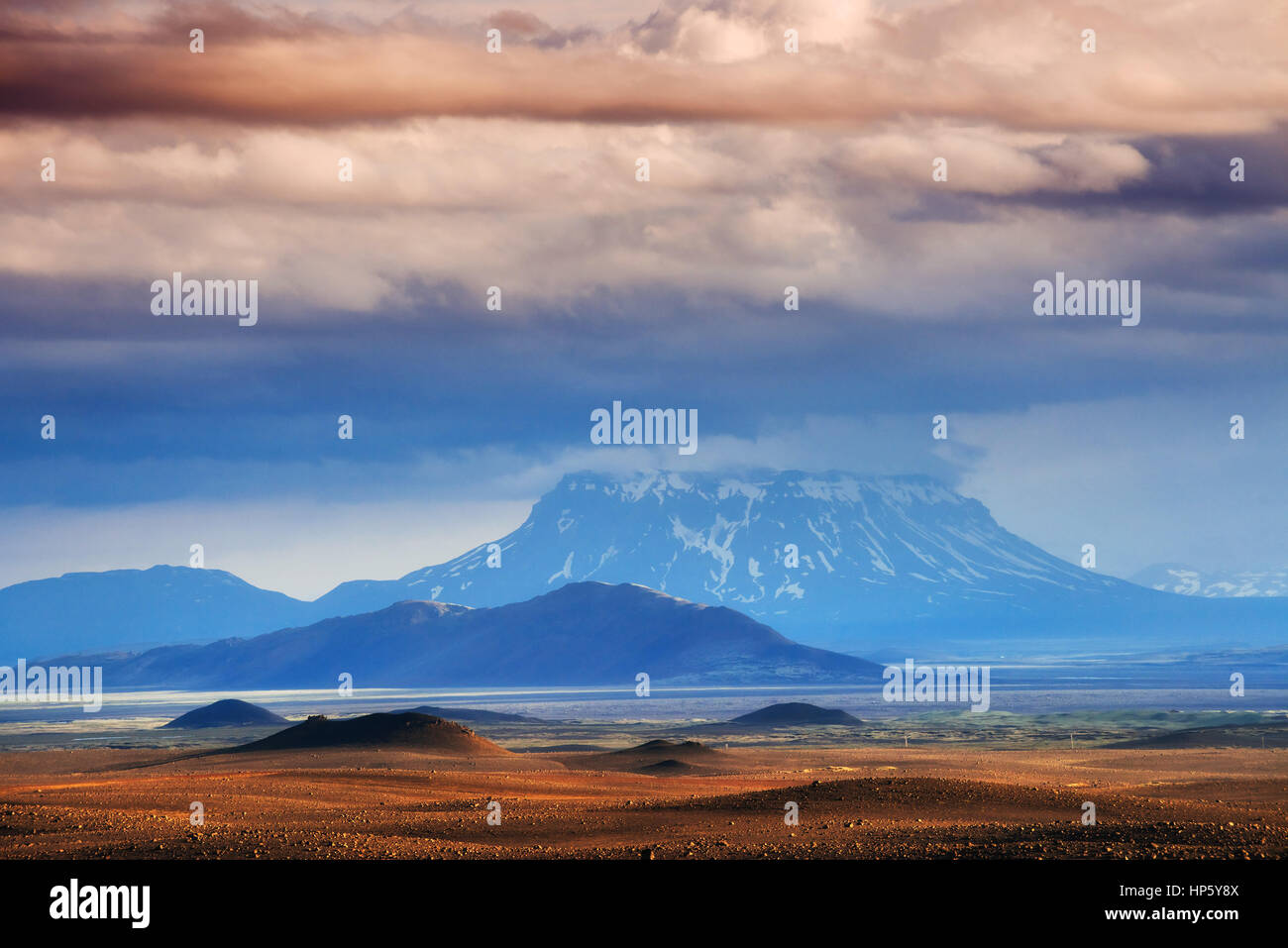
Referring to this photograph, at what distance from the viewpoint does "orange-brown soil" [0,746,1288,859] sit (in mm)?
39781

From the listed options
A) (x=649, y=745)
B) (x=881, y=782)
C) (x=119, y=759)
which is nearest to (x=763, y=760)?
(x=649, y=745)

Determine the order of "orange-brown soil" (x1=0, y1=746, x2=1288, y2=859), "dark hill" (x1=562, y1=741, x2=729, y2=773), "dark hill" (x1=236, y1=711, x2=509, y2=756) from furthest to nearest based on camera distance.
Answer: "dark hill" (x1=236, y1=711, x2=509, y2=756), "dark hill" (x1=562, y1=741, x2=729, y2=773), "orange-brown soil" (x1=0, y1=746, x2=1288, y2=859)

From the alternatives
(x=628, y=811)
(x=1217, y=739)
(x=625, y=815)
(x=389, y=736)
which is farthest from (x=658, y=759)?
(x=625, y=815)

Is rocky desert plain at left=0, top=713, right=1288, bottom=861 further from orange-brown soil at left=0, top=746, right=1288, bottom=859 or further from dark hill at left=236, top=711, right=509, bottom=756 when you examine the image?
dark hill at left=236, top=711, right=509, bottom=756

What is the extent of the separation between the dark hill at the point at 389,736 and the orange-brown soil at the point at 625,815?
13.5m

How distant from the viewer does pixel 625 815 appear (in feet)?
181

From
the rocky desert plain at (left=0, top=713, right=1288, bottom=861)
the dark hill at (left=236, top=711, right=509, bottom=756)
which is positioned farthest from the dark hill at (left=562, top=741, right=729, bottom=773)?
the dark hill at (left=236, top=711, right=509, bottom=756)

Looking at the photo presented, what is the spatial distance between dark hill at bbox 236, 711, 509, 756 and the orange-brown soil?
13548 millimetres

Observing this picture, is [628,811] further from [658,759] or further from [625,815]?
[658,759]

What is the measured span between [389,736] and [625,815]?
192ft

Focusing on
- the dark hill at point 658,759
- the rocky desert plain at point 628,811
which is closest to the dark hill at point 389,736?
the rocky desert plain at point 628,811
